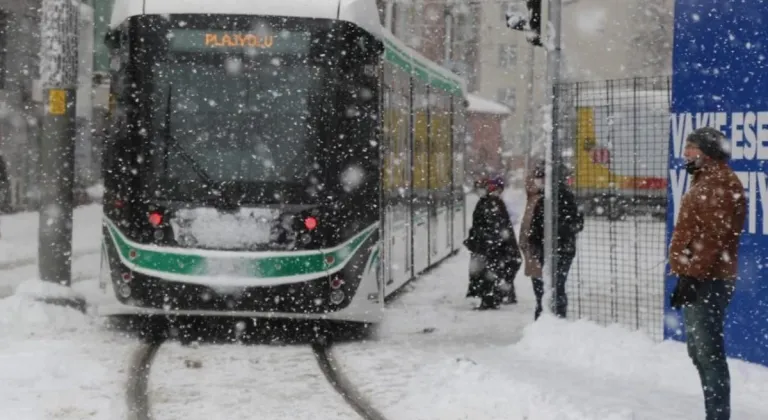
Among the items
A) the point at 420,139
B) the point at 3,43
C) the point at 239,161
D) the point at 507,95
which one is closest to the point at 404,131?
the point at 420,139

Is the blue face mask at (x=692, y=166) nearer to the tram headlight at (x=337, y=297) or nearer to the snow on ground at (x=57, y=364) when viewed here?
the snow on ground at (x=57, y=364)

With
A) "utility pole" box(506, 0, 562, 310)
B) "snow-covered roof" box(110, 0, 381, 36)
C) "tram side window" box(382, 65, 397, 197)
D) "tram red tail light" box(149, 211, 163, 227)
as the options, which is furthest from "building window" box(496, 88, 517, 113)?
"tram red tail light" box(149, 211, 163, 227)

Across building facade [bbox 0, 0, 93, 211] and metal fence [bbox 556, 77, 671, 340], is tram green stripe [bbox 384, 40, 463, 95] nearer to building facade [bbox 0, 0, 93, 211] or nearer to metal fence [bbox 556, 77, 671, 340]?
metal fence [bbox 556, 77, 671, 340]

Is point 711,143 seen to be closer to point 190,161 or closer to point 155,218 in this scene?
point 190,161

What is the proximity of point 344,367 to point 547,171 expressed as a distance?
282 cm

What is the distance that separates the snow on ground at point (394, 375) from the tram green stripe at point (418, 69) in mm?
2909

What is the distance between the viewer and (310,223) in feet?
37.1

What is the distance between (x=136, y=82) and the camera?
11383mm

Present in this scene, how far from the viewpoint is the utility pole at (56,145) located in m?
13.5

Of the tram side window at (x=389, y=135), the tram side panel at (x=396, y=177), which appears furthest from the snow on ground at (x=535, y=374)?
the tram side window at (x=389, y=135)

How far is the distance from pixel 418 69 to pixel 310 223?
17.9 feet

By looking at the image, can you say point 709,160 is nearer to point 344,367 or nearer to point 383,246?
point 344,367

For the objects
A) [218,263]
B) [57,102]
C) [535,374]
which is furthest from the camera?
[57,102]

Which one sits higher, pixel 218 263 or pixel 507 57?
pixel 507 57
